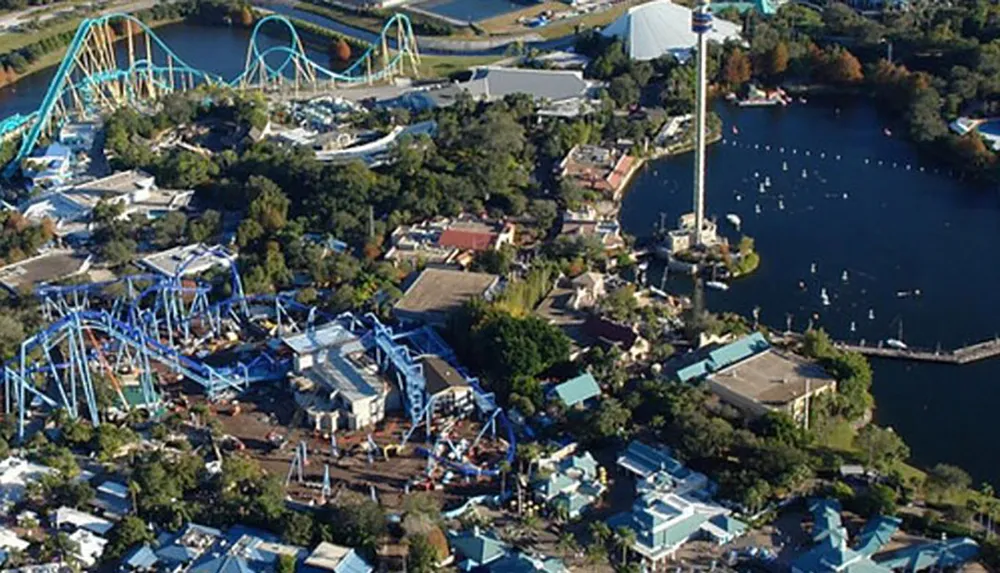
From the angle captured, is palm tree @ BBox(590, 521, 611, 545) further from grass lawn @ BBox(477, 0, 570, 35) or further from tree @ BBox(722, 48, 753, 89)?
grass lawn @ BBox(477, 0, 570, 35)

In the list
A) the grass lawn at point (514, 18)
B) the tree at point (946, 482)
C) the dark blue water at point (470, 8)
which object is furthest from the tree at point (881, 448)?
the dark blue water at point (470, 8)

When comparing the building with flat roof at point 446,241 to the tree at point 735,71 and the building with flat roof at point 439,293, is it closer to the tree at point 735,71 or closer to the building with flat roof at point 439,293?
the building with flat roof at point 439,293

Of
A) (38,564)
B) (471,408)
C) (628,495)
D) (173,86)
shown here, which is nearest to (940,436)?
(628,495)

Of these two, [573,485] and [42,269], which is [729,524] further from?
[42,269]

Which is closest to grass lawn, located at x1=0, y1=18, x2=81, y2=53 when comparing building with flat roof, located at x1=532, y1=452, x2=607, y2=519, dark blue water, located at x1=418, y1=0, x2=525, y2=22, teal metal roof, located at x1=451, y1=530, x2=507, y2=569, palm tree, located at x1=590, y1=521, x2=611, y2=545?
dark blue water, located at x1=418, y1=0, x2=525, y2=22

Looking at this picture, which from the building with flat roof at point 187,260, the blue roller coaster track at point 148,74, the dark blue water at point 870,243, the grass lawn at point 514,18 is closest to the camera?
the dark blue water at point 870,243

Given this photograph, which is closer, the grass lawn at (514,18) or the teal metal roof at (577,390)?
the teal metal roof at (577,390)
